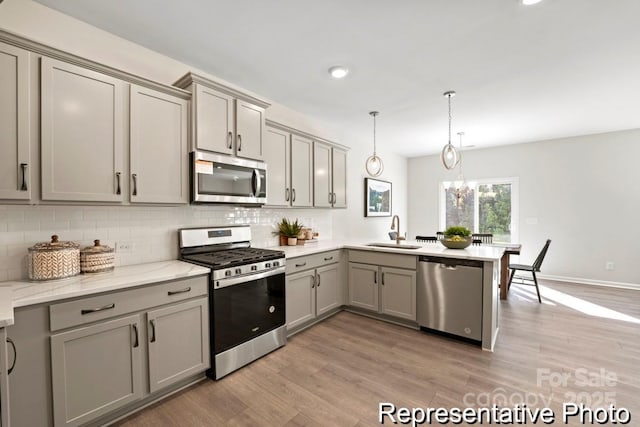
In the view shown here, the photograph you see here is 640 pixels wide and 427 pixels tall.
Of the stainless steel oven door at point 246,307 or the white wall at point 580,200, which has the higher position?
the white wall at point 580,200

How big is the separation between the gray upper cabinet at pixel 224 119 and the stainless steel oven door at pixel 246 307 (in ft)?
3.86

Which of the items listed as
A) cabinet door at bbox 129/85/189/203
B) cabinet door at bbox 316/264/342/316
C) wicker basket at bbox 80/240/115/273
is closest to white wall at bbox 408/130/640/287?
cabinet door at bbox 316/264/342/316

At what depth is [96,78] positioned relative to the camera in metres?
1.87

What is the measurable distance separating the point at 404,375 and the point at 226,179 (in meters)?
2.26

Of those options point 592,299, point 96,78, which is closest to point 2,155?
point 96,78

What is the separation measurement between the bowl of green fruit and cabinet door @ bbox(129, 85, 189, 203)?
272 cm

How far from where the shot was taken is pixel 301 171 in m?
3.53

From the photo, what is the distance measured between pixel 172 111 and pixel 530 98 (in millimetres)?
3993

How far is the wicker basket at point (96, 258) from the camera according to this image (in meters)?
1.90

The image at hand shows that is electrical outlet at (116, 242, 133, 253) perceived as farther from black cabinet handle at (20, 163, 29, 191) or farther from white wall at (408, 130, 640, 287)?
white wall at (408, 130, 640, 287)

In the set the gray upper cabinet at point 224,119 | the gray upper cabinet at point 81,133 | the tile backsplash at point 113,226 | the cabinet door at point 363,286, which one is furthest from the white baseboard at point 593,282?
the gray upper cabinet at point 81,133

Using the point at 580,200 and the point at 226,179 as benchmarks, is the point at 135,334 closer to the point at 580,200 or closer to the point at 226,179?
the point at 226,179

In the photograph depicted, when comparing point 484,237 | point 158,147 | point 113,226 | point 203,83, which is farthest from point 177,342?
point 484,237

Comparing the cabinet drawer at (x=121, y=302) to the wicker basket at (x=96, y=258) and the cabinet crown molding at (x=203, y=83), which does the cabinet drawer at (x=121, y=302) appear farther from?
the cabinet crown molding at (x=203, y=83)
